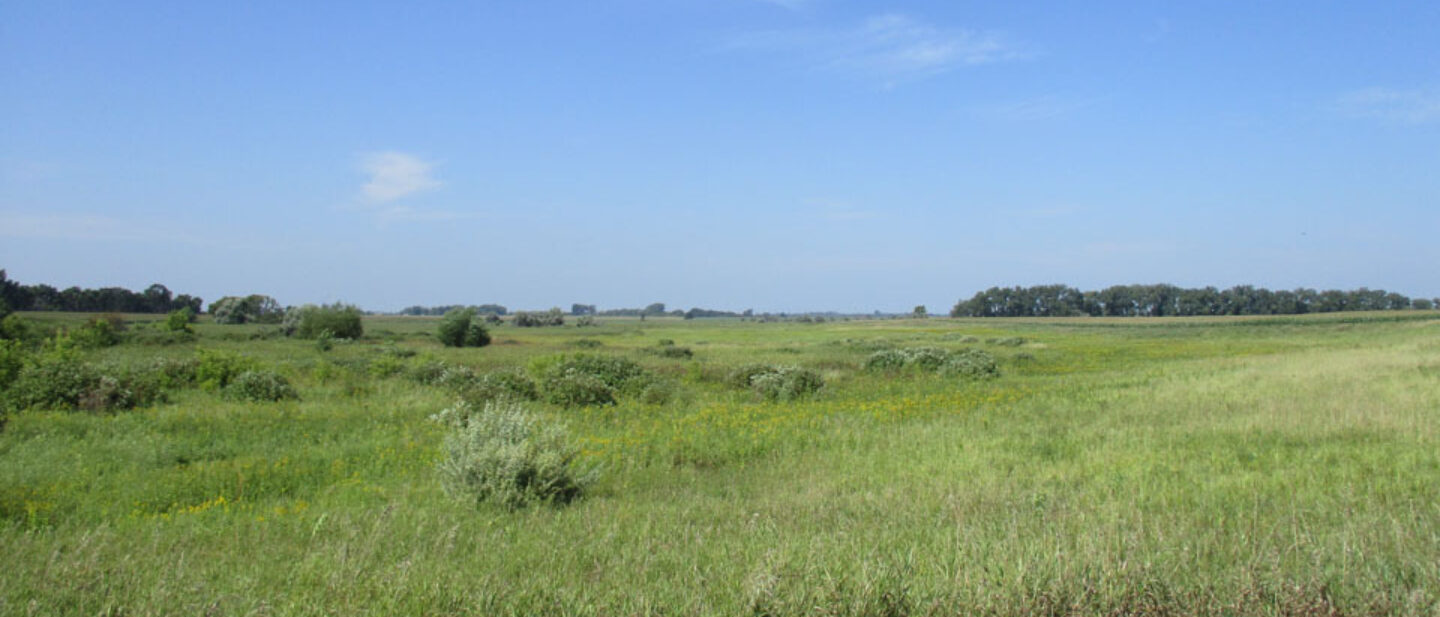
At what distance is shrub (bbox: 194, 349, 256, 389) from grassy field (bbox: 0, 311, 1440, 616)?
4394mm

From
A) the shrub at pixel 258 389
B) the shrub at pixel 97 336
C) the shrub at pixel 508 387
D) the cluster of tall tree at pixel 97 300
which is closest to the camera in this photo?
the shrub at pixel 258 389

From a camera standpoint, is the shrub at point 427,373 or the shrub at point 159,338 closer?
the shrub at point 427,373

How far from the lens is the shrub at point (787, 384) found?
19.7 meters

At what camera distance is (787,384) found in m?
20.1

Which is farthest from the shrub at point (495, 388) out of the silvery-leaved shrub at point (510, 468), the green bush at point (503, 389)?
the silvery-leaved shrub at point (510, 468)

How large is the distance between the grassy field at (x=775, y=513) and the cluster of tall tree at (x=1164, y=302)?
511 feet

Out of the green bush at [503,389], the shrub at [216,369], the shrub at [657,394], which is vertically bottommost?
the shrub at [657,394]

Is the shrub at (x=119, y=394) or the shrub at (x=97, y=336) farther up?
the shrub at (x=97, y=336)

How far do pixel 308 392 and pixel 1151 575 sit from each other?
66.4ft

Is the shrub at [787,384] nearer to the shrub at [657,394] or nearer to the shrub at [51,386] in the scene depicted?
the shrub at [657,394]

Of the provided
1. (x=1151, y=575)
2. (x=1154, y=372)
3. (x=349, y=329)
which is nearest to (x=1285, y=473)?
(x=1151, y=575)

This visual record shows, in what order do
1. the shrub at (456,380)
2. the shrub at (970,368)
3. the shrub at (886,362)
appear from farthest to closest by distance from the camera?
1. the shrub at (886,362)
2. the shrub at (970,368)
3. the shrub at (456,380)

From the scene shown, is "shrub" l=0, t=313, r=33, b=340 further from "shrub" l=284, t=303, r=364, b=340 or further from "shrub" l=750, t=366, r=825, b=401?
"shrub" l=750, t=366, r=825, b=401

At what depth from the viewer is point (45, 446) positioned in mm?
11945
